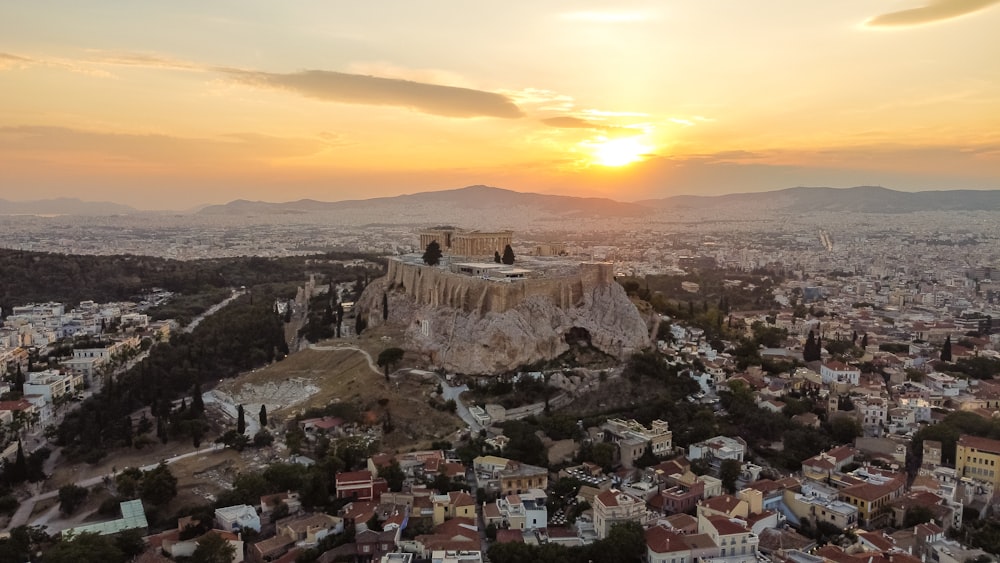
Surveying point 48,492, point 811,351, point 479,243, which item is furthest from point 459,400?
point 811,351

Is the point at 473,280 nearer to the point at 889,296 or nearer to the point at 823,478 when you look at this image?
the point at 823,478

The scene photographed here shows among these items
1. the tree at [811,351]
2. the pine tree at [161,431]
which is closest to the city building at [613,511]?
the pine tree at [161,431]

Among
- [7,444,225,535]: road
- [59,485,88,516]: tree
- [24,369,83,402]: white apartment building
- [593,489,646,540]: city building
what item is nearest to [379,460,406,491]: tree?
[593,489,646,540]: city building

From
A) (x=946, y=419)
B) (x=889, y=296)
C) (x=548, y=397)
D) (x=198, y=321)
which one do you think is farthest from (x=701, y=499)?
(x=889, y=296)

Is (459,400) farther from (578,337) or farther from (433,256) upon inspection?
(433,256)

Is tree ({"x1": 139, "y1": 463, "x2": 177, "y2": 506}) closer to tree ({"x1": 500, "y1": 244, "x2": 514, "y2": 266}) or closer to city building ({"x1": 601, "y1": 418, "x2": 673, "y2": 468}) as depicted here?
city building ({"x1": 601, "y1": 418, "x2": 673, "y2": 468})

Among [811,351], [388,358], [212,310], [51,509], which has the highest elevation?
[388,358]
